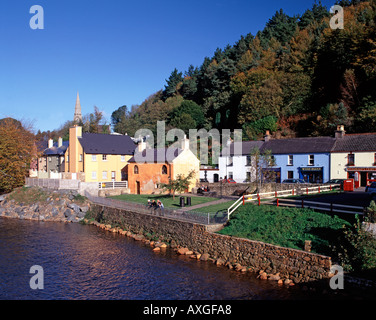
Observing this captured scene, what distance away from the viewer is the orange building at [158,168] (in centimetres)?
4409

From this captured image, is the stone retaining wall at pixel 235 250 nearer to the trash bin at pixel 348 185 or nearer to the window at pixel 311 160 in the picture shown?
the trash bin at pixel 348 185

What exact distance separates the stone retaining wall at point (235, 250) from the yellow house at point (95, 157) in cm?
1876

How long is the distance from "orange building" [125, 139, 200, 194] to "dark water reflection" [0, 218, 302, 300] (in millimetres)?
14413

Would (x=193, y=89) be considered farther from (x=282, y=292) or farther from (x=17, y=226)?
(x=282, y=292)

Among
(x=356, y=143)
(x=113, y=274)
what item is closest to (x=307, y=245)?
(x=113, y=274)

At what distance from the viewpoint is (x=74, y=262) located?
80.3ft

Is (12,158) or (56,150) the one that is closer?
(12,158)

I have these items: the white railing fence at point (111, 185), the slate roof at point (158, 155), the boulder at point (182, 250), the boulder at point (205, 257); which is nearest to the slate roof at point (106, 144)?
the slate roof at point (158, 155)

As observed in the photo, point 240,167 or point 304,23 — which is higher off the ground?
point 304,23

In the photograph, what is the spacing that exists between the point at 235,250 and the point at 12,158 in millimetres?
42275

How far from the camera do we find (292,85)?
6556 cm

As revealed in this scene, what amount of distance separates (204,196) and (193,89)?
64.4m

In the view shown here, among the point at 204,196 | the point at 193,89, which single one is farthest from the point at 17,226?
the point at 193,89

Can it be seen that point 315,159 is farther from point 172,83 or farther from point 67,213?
point 172,83
